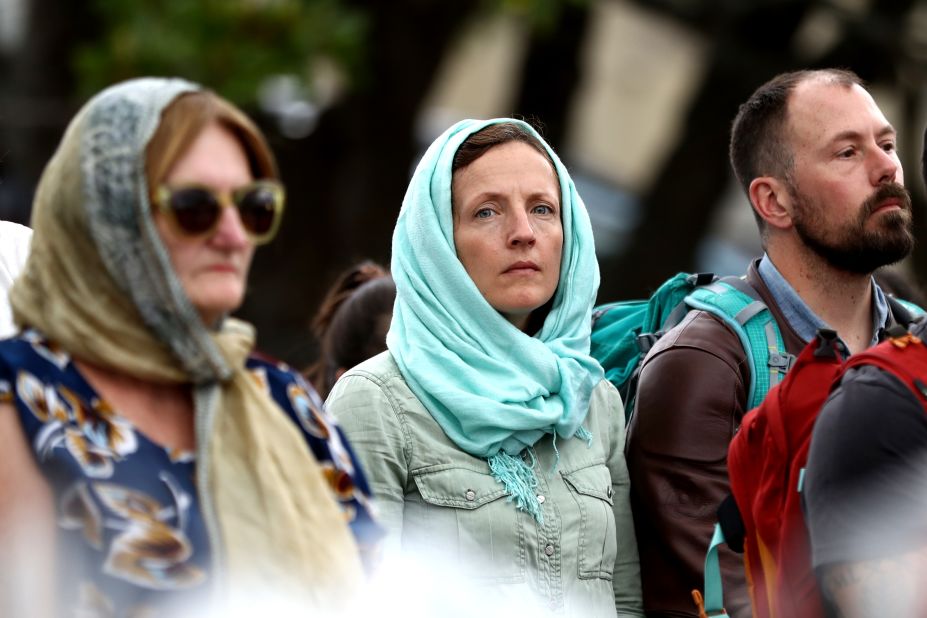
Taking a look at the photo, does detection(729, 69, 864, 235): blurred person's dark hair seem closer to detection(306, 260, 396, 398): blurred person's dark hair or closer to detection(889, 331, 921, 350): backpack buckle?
detection(306, 260, 396, 398): blurred person's dark hair

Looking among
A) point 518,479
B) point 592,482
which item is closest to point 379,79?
point 592,482

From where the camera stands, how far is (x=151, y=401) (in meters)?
2.94

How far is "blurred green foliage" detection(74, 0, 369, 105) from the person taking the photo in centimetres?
888

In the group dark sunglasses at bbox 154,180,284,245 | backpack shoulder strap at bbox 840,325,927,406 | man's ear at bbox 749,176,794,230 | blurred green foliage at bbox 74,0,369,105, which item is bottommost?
backpack shoulder strap at bbox 840,325,927,406

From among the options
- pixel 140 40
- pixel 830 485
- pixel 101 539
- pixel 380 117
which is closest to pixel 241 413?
pixel 101 539

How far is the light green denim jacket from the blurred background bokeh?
5.19m

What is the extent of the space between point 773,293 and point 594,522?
88 cm

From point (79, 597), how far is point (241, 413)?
44cm

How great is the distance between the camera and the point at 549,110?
1130 cm

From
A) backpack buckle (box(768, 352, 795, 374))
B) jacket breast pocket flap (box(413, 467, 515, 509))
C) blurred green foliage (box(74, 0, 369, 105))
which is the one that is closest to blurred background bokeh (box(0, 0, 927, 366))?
blurred green foliage (box(74, 0, 369, 105))

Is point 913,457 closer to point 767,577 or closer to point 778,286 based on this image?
point 767,577

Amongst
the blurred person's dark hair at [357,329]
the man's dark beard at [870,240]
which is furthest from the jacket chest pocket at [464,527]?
the blurred person's dark hair at [357,329]

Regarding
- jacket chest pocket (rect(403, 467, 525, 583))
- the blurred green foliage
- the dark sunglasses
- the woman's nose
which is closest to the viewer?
the dark sunglasses

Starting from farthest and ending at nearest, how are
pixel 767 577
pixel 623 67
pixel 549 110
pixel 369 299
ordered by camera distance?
pixel 623 67 < pixel 549 110 < pixel 369 299 < pixel 767 577
